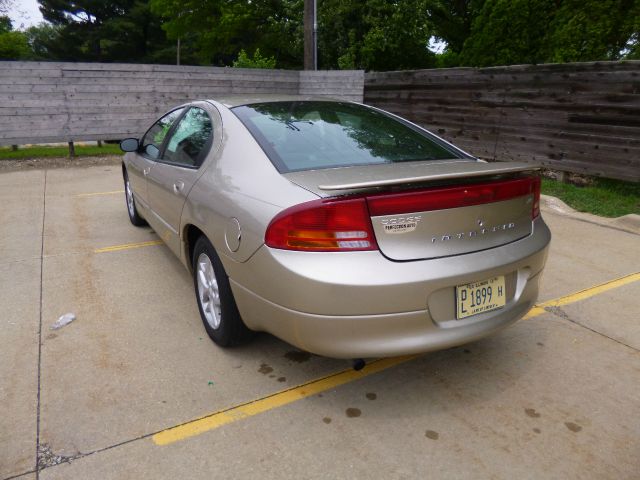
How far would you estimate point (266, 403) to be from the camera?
8.37 feet

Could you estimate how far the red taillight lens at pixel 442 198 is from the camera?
7.20 ft

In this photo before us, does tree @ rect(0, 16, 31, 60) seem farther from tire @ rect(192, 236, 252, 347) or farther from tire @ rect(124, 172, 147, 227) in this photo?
tire @ rect(192, 236, 252, 347)

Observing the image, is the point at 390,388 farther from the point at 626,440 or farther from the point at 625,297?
the point at 625,297

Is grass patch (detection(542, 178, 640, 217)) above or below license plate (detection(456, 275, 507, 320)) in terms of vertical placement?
below

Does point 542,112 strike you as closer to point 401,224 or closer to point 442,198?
point 442,198

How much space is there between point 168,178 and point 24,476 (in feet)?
6.90

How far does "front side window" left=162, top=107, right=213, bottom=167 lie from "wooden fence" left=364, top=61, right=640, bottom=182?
5.85m

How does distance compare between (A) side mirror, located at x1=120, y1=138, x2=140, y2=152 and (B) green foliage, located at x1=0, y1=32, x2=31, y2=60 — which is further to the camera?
(B) green foliage, located at x1=0, y1=32, x2=31, y2=60

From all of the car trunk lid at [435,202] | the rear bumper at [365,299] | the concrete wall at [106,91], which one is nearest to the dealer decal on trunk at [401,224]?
the car trunk lid at [435,202]

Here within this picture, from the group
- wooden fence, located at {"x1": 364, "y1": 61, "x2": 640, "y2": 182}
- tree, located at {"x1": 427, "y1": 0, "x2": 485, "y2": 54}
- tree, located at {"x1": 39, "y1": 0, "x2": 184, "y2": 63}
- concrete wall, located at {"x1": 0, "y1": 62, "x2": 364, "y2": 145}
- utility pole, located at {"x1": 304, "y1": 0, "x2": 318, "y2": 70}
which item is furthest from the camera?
tree, located at {"x1": 39, "y1": 0, "x2": 184, "y2": 63}

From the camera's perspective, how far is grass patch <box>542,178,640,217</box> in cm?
648

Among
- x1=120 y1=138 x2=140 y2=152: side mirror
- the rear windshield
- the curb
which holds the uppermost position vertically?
the rear windshield

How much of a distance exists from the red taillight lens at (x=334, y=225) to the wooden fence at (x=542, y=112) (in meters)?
6.10

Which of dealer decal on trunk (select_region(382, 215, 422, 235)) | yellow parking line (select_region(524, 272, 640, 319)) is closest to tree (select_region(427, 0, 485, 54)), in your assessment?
yellow parking line (select_region(524, 272, 640, 319))
